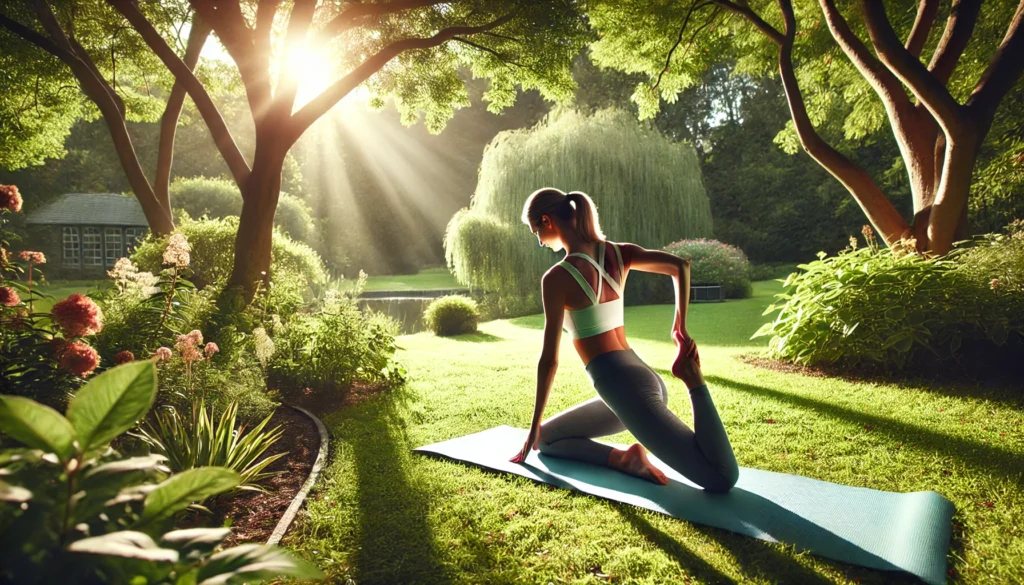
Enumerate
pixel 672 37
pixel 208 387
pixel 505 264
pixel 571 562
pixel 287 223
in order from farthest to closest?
1. pixel 287 223
2. pixel 505 264
3. pixel 672 37
4. pixel 208 387
5. pixel 571 562

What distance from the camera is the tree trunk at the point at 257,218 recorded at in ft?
24.2

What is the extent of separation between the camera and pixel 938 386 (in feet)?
18.5

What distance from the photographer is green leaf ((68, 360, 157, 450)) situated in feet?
3.25

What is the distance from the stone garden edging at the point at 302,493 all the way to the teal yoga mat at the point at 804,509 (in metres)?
1.05

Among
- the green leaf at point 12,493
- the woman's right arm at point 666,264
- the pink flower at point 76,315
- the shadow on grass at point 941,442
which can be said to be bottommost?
the shadow on grass at point 941,442

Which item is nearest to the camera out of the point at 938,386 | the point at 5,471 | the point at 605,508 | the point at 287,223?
the point at 5,471

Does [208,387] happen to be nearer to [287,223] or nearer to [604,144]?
[604,144]

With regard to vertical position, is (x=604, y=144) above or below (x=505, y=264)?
above

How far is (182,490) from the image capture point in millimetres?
1061

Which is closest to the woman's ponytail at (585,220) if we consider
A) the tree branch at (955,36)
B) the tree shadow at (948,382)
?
the tree shadow at (948,382)

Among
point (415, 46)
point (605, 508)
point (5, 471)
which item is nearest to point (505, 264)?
point (415, 46)

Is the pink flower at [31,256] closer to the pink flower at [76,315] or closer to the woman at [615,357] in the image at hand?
the pink flower at [76,315]

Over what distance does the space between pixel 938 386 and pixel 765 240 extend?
25.8m

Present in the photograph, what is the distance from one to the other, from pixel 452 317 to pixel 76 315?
10.6 meters
